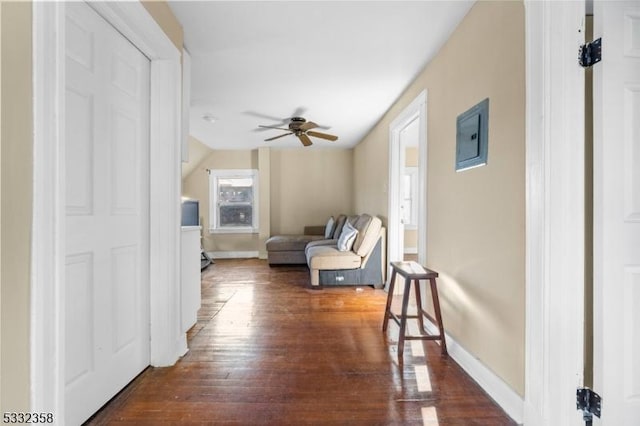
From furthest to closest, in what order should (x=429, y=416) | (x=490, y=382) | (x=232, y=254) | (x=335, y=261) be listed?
(x=232, y=254)
(x=335, y=261)
(x=490, y=382)
(x=429, y=416)

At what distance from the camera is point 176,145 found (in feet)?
6.04

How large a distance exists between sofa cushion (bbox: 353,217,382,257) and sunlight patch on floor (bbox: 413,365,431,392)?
1.94 metres

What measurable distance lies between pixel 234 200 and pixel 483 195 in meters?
5.38

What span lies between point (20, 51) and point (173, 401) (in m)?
1.62

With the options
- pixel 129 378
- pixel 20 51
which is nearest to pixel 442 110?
pixel 20 51

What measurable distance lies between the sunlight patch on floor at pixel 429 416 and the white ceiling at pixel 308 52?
2.30 meters

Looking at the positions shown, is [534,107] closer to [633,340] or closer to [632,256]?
[632,256]

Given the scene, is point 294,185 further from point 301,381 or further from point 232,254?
point 301,381

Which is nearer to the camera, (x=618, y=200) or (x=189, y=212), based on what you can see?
(x=618, y=200)

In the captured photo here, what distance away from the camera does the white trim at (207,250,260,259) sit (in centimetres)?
603

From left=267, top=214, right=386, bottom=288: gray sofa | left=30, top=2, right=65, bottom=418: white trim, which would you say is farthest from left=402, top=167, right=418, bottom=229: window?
left=30, top=2, right=65, bottom=418: white trim

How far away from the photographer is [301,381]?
1649mm

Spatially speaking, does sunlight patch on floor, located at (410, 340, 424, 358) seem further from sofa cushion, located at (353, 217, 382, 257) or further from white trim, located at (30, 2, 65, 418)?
white trim, located at (30, 2, 65, 418)

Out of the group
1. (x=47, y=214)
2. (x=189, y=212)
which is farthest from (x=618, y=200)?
(x=189, y=212)
